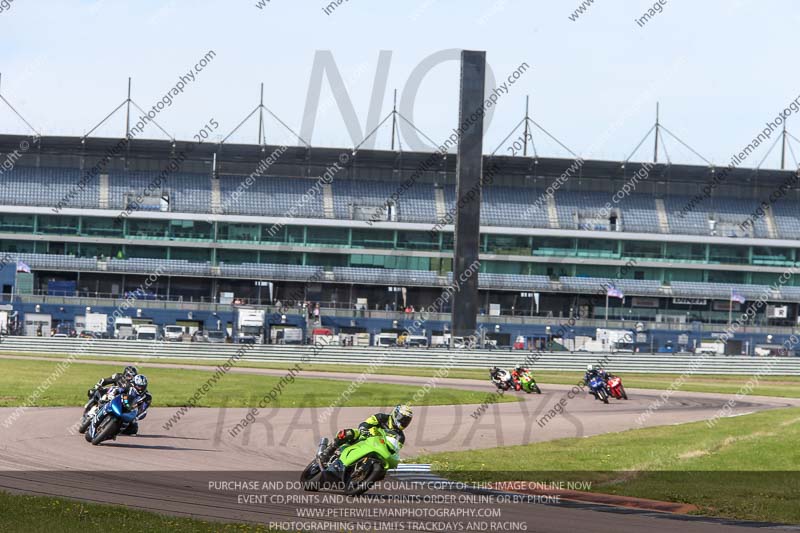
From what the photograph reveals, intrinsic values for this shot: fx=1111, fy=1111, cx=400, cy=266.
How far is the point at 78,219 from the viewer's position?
92000 millimetres

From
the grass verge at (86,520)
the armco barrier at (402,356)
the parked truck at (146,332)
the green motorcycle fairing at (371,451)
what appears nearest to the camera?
the grass verge at (86,520)

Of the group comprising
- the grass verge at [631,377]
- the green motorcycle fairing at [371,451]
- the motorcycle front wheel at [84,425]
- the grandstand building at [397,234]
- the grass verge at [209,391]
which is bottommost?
the grass verge at [631,377]

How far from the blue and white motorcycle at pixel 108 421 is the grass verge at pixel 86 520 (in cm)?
785

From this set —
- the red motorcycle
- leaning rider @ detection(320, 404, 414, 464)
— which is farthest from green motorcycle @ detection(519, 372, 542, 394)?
leaning rider @ detection(320, 404, 414, 464)

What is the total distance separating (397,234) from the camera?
94.8 meters

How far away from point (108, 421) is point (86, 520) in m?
9.42

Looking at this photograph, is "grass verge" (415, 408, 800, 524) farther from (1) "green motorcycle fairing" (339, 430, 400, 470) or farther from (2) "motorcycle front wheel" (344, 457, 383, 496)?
(2) "motorcycle front wheel" (344, 457, 383, 496)

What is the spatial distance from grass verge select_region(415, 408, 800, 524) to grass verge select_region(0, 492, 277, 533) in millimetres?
7324

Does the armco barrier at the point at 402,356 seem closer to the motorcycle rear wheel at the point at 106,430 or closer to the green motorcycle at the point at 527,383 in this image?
the green motorcycle at the point at 527,383

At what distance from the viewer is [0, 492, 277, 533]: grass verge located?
13.0 meters

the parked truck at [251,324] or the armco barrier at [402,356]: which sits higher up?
the parked truck at [251,324]

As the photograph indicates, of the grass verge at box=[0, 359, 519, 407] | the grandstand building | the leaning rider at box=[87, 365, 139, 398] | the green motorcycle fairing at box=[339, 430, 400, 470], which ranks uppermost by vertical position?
the grandstand building

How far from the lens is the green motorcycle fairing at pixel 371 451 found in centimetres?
1695

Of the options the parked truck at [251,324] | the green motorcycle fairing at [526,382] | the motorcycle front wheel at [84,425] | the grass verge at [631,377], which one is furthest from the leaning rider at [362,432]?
the parked truck at [251,324]
